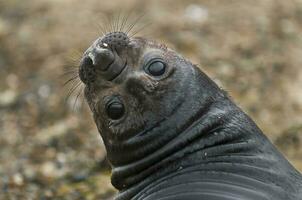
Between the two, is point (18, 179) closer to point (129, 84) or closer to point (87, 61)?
point (87, 61)

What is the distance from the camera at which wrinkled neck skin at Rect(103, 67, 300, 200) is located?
17.5 ft

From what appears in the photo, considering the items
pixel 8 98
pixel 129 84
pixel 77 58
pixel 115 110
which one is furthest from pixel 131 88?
pixel 8 98

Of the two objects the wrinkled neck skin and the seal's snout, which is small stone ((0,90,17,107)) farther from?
the wrinkled neck skin

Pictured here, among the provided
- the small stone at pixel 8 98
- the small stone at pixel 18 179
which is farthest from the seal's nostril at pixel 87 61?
the small stone at pixel 8 98

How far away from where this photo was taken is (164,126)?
17.7 ft

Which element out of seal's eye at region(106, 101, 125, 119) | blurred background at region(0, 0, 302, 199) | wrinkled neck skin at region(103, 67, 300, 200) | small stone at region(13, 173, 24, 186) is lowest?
wrinkled neck skin at region(103, 67, 300, 200)

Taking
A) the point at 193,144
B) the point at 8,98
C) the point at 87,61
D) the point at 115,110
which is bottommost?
the point at 193,144

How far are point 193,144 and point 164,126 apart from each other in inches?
7.7

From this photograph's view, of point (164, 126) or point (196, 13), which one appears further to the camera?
point (196, 13)

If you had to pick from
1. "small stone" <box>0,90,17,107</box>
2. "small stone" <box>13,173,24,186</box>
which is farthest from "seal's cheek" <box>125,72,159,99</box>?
"small stone" <box>0,90,17,107</box>

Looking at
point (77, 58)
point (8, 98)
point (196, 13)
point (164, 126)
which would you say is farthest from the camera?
point (196, 13)

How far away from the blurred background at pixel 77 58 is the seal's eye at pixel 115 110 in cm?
256

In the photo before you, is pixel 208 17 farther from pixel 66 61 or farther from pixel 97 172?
pixel 97 172

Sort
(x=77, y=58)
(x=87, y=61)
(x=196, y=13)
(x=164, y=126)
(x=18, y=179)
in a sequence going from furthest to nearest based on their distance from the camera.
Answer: (x=196, y=13) → (x=77, y=58) → (x=18, y=179) → (x=87, y=61) → (x=164, y=126)
